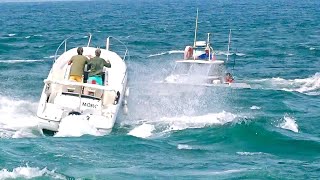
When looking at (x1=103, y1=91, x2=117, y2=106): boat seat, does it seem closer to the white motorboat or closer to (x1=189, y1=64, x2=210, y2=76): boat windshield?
the white motorboat

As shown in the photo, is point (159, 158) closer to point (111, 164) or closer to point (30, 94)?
point (111, 164)

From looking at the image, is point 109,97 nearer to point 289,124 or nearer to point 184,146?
point 184,146

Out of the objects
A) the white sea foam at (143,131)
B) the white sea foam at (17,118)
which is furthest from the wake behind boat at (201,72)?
the white sea foam at (143,131)

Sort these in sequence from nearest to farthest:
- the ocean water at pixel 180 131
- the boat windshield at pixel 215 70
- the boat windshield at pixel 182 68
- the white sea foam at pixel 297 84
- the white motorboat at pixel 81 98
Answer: the ocean water at pixel 180 131 → the white motorboat at pixel 81 98 → the boat windshield at pixel 215 70 → the boat windshield at pixel 182 68 → the white sea foam at pixel 297 84

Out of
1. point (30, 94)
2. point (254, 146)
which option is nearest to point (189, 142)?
point (254, 146)

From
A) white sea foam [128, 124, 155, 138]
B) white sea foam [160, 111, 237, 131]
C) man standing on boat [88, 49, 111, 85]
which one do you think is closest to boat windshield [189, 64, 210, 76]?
white sea foam [160, 111, 237, 131]

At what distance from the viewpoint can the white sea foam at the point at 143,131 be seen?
19703 mm

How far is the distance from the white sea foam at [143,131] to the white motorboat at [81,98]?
2.35ft

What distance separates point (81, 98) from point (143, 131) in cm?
211

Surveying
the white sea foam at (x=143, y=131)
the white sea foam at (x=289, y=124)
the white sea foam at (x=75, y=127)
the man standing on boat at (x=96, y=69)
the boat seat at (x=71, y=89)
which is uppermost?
the man standing on boat at (x=96, y=69)

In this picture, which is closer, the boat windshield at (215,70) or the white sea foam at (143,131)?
the white sea foam at (143,131)

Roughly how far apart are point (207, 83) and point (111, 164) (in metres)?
14.4

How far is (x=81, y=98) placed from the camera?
20.3 metres

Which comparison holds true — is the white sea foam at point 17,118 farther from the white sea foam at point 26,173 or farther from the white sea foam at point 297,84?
the white sea foam at point 297,84
